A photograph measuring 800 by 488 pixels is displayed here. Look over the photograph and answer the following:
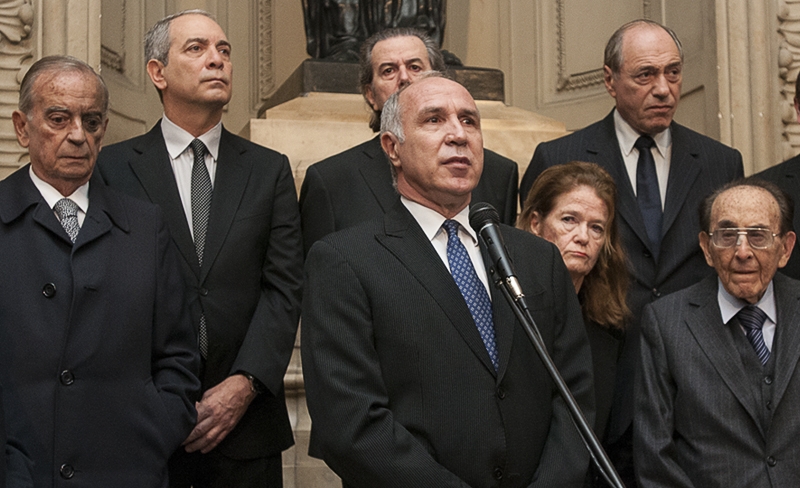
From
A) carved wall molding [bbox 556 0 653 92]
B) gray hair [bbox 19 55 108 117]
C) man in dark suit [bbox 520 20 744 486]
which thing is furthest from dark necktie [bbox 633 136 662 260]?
carved wall molding [bbox 556 0 653 92]

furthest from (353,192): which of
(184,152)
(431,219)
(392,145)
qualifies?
(431,219)

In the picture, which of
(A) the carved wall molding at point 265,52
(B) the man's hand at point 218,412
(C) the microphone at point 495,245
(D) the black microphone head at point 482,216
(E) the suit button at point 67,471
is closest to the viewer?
(C) the microphone at point 495,245

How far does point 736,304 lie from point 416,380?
1.11 meters

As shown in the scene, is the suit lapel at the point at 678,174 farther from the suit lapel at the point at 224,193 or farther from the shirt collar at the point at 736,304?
the suit lapel at the point at 224,193

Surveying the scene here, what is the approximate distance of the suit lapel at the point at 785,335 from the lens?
9.77 ft

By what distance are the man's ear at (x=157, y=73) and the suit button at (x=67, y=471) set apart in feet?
4.12

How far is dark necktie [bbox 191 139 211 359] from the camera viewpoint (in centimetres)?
307

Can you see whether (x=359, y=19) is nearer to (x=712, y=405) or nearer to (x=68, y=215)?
(x=68, y=215)

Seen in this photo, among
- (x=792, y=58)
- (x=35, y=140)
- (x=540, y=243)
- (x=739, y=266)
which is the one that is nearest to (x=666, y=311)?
(x=739, y=266)

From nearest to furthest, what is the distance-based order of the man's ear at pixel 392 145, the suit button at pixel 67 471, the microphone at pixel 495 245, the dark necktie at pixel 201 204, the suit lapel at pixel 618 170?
the microphone at pixel 495 245, the suit button at pixel 67 471, the man's ear at pixel 392 145, the dark necktie at pixel 201 204, the suit lapel at pixel 618 170

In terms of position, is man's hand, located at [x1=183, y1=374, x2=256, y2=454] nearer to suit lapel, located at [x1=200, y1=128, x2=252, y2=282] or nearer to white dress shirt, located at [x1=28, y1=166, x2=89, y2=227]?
suit lapel, located at [x1=200, y1=128, x2=252, y2=282]

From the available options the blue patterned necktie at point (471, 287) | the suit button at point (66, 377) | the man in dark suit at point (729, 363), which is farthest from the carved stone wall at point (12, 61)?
the man in dark suit at point (729, 363)

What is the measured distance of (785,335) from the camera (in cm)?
306

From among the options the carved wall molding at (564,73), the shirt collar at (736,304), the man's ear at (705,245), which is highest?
the carved wall molding at (564,73)
